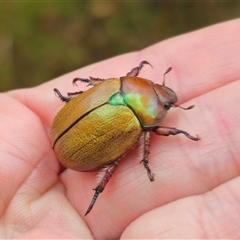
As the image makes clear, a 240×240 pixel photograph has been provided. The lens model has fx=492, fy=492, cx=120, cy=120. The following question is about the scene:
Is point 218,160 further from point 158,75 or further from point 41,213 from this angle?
point 41,213

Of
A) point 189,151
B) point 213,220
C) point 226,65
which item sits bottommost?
point 213,220

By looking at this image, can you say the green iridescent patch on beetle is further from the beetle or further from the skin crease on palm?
the skin crease on palm

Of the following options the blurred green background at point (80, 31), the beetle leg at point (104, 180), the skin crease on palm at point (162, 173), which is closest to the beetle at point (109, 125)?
the beetle leg at point (104, 180)

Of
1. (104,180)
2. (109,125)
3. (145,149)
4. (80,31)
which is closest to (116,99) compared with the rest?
(109,125)

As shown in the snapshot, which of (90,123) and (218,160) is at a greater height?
(90,123)

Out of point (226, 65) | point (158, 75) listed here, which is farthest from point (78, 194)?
point (226, 65)

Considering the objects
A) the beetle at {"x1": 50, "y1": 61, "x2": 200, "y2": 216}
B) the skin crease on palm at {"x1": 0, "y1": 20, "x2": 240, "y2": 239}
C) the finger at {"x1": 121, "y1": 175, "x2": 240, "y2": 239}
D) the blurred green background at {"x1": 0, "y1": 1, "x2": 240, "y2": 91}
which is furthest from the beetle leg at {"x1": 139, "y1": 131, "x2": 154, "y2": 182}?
the blurred green background at {"x1": 0, "y1": 1, "x2": 240, "y2": 91}

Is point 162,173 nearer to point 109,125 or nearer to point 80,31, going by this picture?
point 109,125
